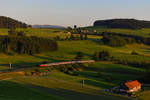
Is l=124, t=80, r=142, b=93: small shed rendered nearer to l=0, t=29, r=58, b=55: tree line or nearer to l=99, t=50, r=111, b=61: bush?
l=99, t=50, r=111, b=61: bush

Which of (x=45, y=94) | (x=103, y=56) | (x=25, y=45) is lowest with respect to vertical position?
(x=103, y=56)

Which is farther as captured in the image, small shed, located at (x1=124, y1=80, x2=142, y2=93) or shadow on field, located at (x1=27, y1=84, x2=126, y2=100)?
small shed, located at (x1=124, y1=80, x2=142, y2=93)

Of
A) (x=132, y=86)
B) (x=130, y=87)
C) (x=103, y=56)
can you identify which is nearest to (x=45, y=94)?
(x=130, y=87)

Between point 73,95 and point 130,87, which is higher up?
point 73,95

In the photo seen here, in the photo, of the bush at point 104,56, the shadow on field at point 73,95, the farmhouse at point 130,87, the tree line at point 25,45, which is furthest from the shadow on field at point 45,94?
the tree line at point 25,45

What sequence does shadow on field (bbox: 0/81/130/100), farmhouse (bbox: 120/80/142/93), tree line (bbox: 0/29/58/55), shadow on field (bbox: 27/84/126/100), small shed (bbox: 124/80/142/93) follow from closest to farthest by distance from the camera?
1. shadow on field (bbox: 0/81/130/100)
2. shadow on field (bbox: 27/84/126/100)
3. farmhouse (bbox: 120/80/142/93)
4. small shed (bbox: 124/80/142/93)
5. tree line (bbox: 0/29/58/55)

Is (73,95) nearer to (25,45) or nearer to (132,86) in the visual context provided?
(132,86)

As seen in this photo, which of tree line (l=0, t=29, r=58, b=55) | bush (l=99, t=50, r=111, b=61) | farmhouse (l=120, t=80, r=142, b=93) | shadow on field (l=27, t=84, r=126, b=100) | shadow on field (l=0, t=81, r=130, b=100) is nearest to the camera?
shadow on field (l=0, t=81, r=130, b=100)

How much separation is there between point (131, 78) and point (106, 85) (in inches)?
584

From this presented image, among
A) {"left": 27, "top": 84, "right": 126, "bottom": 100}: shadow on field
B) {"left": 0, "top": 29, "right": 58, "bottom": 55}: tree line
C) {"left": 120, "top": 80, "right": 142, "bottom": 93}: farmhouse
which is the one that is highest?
{"left": 0, "top": 29, "right": 58, "bottom": 55}: tree line

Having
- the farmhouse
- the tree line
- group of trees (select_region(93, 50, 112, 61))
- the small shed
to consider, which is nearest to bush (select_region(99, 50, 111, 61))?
group of trees (select_region(93, 50, 112, 61))

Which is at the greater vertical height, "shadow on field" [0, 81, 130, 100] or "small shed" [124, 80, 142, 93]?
"shadow on field" [0, 81, 130, 100]

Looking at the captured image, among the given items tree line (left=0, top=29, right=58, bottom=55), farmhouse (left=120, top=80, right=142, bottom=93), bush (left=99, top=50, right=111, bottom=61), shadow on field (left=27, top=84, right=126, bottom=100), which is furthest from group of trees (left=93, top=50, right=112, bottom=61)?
shadow on field (left=27, top=84, right=126, bottom=100)

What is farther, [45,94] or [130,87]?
[130,87]
